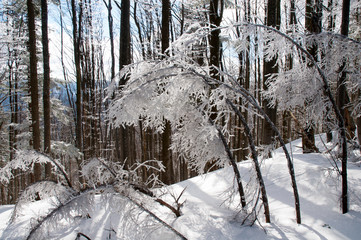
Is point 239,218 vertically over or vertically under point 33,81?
under

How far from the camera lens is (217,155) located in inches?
119

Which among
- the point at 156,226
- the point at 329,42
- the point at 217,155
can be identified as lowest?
the point at 156,226

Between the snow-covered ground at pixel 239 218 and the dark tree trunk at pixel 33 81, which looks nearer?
the snow-covered ground at pixel 239 218

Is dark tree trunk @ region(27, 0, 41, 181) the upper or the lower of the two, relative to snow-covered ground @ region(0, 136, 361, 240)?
upper

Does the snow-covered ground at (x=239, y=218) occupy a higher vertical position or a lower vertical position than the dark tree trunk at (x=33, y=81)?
lower

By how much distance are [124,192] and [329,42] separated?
331cm

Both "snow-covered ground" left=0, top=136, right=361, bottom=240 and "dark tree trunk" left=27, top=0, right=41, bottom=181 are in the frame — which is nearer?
"snow-covered ground" left=0, top=136, right=361, bottom=240

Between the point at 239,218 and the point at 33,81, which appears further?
the point at 33,81

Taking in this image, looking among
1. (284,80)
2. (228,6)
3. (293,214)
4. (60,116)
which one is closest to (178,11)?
(228,6)

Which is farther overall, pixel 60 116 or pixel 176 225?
pixel 60 116

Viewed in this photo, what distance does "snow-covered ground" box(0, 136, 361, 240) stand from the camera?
2.59 meters

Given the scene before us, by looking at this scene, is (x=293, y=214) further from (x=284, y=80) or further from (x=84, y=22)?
(x=84, y=22)

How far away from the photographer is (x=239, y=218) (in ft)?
9.95

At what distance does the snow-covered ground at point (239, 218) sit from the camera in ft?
8.49
